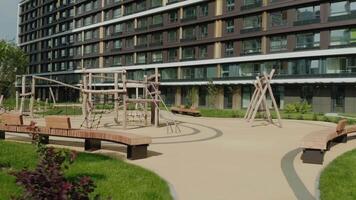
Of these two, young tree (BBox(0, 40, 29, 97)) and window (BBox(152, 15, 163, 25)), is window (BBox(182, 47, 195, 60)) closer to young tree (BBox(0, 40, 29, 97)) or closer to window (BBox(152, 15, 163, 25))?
window (BBox(152, 15, 163, 25))

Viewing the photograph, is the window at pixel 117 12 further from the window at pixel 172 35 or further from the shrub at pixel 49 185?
the shrub at pixel 49 185

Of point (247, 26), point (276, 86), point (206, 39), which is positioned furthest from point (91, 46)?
point (276, 86)

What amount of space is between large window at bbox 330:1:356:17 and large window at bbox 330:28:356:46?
5.59ft

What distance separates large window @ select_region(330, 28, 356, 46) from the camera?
40156 mm

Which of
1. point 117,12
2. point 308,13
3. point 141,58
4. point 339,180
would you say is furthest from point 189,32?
point 339,180

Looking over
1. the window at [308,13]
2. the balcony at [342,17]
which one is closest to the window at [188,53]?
the window at [308,13]

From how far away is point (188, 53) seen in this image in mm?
57469

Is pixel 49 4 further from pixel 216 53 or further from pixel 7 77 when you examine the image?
pixel 216 53

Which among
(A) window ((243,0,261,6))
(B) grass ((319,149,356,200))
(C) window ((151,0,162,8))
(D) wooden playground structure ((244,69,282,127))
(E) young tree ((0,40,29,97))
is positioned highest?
(C) window ((151,0,162,8))

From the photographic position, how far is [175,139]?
15742 mm

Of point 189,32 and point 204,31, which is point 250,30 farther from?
point 189,32

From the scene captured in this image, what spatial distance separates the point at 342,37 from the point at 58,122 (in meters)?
34.6

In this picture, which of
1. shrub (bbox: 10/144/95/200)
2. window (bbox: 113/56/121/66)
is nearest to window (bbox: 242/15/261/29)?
window (bbox: 113/56/121/66)

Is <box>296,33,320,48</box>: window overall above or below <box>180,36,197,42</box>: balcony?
below
